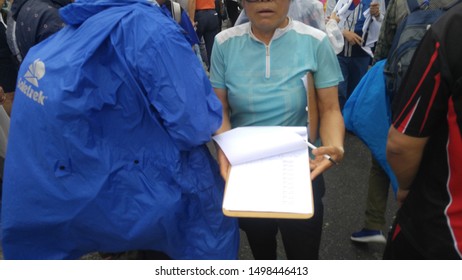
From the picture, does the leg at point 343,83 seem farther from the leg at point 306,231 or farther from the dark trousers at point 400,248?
the dark trousers at point 400,248

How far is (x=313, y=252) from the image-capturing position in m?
1.68

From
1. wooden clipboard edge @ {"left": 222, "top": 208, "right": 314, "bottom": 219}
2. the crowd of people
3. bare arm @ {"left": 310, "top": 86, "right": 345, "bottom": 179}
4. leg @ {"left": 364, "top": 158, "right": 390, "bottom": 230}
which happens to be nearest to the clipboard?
wooden clipboard edge @ {"left": 222, "top": 208, "right": 314, "bottom": 219}

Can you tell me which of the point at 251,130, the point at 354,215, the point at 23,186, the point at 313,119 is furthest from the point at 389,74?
the point at 23,186

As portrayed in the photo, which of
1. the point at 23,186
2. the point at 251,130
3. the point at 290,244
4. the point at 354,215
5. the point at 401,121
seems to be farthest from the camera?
the point at 354,215

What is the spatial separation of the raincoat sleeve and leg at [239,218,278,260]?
26.9 inches

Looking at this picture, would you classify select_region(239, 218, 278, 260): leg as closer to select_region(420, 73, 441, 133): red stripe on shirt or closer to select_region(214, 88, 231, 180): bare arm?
select_region(214, 88, 231, 180): bare arm

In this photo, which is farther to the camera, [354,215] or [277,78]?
[354,215]

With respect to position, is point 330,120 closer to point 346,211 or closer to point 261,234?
point 261,234

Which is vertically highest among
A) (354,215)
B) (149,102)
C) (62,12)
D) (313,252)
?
(62,12)

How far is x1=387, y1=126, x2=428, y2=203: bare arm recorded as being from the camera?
1.08 m

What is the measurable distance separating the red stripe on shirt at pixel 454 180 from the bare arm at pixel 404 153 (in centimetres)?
9

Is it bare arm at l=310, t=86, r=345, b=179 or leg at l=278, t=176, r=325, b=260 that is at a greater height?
bare arm at l=310, t=86, r=345, b=179

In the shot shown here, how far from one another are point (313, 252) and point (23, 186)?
1185 mm

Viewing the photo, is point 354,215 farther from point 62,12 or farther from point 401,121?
point 62,12
